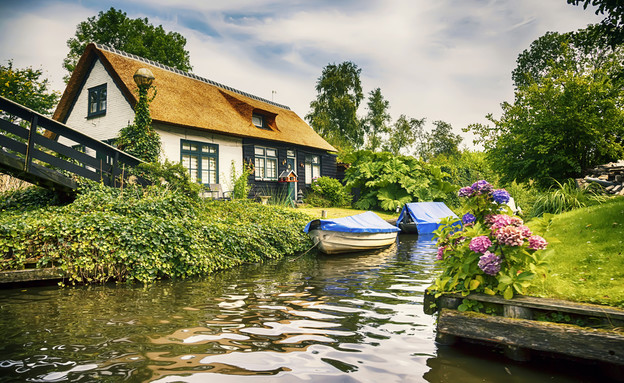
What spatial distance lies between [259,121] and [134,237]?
49.2 feet

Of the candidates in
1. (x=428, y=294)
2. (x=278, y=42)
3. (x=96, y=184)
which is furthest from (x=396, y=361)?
(x=278, y=42)

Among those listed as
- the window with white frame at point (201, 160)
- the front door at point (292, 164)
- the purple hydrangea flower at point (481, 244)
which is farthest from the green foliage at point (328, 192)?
the purple hydrangea flower at point (481, 244)

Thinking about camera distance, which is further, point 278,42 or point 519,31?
point 278,42

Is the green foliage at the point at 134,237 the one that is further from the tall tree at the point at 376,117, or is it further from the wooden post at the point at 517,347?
the tall tree at the point at 376,117

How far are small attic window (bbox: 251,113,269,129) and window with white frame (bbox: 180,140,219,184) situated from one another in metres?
3.84

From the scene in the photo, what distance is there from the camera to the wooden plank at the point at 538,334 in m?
2.97

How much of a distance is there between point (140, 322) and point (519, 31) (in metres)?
13.4

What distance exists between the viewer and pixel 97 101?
685 inches

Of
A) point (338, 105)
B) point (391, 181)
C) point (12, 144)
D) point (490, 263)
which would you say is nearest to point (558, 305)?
point (490, 263)

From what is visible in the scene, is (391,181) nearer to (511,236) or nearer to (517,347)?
(511,236)

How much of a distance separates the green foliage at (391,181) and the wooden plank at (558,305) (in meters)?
16.9

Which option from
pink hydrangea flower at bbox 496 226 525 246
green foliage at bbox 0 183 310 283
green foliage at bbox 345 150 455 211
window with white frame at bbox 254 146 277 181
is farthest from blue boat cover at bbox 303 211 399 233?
window with white frame at bbox 254 146 277 181

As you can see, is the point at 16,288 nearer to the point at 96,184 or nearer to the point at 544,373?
the point at 96,184

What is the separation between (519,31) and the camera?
1205 cm
